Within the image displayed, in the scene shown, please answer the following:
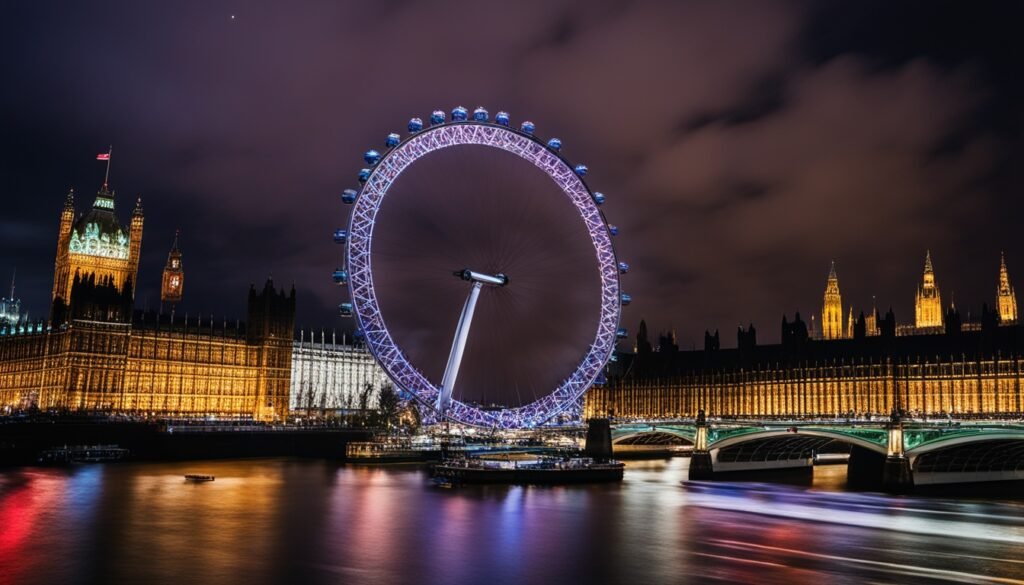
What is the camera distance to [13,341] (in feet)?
322

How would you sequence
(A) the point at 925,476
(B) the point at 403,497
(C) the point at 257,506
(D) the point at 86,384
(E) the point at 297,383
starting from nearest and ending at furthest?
(C) the point at 257,506, (B) the point at 403,497, (A) the point at 925,476, (D) the point at 86,384, (E) the point at 297,383

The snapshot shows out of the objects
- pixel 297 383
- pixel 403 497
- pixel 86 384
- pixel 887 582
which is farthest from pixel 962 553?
pixel 297 383

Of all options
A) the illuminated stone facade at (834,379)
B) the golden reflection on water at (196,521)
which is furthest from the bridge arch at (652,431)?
the golden reflection on water at (196,521)

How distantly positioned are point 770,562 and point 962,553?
23.2 feet

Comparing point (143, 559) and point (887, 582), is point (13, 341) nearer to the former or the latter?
point (143, 559)

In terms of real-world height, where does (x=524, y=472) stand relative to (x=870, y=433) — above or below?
below

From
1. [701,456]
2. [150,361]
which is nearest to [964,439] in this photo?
[701,456]

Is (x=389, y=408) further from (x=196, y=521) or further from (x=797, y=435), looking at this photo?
(x=196, y=521)

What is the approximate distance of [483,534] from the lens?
100 ft

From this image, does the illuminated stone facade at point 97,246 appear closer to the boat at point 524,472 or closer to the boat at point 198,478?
the boat at point 198,478

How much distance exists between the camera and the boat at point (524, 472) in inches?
1944

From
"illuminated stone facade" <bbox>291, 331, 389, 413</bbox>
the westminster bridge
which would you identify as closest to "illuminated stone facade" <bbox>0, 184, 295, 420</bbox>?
"illuminated stone facade" <bbox>291, 331, 389, 413</bbox>

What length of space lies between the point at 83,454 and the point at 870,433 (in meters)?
50.6

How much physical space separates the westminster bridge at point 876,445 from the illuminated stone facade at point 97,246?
74.8 metres
